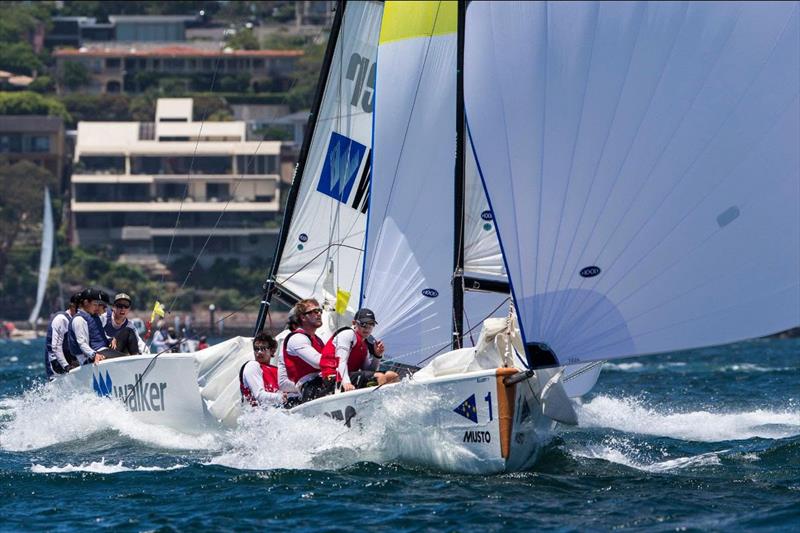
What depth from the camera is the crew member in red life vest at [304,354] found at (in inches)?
526

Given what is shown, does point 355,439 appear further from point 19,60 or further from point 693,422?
point 19,60

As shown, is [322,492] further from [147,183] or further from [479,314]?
[147,183]

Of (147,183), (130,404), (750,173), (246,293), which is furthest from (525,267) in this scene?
(147,183)

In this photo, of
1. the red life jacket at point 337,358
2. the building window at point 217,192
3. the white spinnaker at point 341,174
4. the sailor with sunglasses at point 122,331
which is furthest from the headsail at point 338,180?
the building window at point 217,192

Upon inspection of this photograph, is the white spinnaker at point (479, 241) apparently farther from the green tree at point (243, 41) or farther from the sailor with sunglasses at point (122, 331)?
the green tree at point (243, 41)

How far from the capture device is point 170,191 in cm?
8569

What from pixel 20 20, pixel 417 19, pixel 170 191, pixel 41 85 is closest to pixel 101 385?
pixel 417 19

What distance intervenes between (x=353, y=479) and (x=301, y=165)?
6.70 metres

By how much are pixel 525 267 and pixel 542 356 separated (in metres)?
0.69

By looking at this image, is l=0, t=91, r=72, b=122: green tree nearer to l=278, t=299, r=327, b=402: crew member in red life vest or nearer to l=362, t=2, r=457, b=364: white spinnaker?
l=362, t=2, r=457, b=364: white spinnaker

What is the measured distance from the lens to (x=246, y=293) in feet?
260

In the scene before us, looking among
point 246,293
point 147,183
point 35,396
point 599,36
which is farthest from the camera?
point 147,183

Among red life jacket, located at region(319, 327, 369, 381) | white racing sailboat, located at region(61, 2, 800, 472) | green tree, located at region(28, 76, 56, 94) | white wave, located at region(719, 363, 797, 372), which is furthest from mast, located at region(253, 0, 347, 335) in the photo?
green tree, located at region(28, 76, 56, 94)

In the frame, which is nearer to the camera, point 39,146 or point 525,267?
point 525,267
